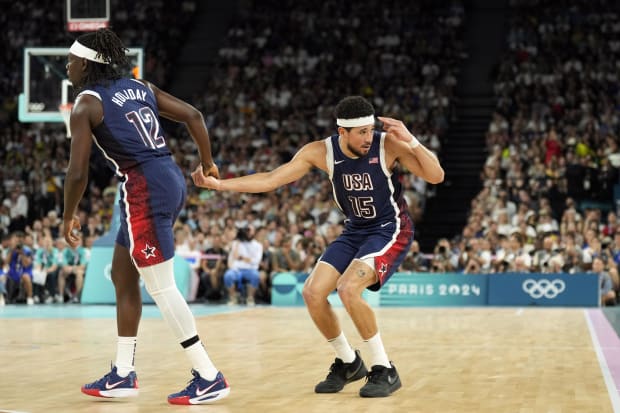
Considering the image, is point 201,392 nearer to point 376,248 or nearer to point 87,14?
point 376,248

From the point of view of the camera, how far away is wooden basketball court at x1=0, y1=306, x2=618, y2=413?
622 centimetres

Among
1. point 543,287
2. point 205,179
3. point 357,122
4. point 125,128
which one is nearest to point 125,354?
point 205,179

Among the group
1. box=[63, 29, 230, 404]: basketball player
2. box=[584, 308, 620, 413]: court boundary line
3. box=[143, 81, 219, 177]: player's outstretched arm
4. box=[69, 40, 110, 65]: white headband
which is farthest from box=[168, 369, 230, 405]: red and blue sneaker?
box=[584, 308, 620, 413]: court boundary line

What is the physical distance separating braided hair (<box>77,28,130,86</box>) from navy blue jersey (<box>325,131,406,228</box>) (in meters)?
1.62

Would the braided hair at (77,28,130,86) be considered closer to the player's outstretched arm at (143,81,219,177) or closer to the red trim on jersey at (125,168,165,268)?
the player's outstretched arm at (143,81,219,177)

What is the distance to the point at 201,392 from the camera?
20.3ft

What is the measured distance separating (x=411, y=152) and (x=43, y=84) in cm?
1270

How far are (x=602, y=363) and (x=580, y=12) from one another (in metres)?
20.3

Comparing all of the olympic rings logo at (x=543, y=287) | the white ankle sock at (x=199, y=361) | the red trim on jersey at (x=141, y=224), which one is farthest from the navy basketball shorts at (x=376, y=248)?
the olympic rings logo at (x=543, y=287)

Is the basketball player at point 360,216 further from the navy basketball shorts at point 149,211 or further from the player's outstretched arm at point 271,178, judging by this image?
the navy basketball shorts at point 149,211

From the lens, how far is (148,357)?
909 centimetres

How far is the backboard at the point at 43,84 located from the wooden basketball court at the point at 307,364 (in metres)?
4.72

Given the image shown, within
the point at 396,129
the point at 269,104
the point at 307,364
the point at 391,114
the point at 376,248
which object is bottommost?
the point at 307,364

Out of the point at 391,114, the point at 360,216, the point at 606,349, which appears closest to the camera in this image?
the point at 360,216
